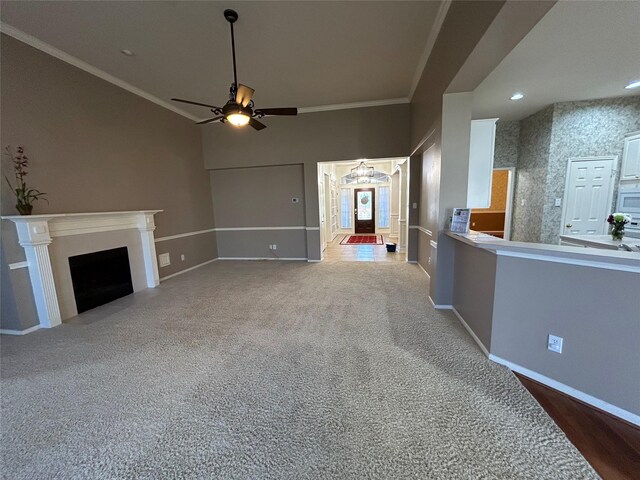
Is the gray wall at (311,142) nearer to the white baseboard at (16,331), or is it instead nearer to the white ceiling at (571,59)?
the white ceiling at (571,59)

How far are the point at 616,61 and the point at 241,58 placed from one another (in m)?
4.68

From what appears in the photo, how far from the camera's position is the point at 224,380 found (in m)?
1.90

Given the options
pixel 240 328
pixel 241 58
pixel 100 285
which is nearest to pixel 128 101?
pixel 241 58

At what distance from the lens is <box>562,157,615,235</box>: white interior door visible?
429cm

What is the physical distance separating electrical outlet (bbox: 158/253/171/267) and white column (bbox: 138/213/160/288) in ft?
0.87

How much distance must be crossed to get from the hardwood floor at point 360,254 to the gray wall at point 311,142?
0.80 meters

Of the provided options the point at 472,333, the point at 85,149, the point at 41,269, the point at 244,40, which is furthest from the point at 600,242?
the point at 85,149

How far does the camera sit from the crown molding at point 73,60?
267cm

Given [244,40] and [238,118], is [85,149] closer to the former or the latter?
[238,118]

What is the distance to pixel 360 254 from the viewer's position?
256 inches

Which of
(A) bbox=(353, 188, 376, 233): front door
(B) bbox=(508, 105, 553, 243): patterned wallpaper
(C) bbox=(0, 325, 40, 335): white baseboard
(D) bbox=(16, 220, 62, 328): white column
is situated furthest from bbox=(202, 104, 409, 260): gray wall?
(A) bbox=(353, 188, 376, 233): front door

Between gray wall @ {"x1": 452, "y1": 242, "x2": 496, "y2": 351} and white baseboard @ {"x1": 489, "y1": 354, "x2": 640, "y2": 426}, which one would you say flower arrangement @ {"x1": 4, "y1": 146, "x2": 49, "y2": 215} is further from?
white baseboard @ {"x1": 489, "y1": 354, "x2": 640, "y2": 426}

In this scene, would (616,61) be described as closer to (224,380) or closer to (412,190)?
(412,190)

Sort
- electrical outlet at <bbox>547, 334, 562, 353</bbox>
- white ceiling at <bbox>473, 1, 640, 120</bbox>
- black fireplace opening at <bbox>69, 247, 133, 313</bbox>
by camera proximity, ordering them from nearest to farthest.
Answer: electrical outlet at <bbox>547, 334, 562, 353</bbox>, white ceiling at <bbox>473, 1, 640, 120</bbox>, black fireplace opening at <bbox>69, 247, 133, 313</bbox>
